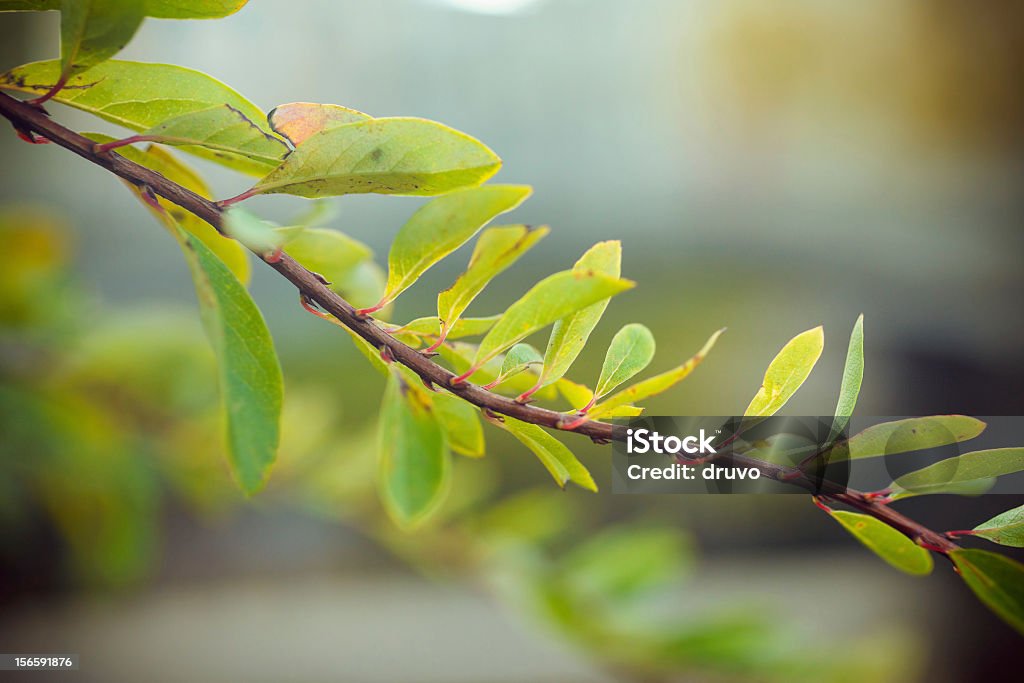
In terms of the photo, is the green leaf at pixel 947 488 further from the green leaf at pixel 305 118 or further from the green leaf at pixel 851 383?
the green leaf at pixel 305 118

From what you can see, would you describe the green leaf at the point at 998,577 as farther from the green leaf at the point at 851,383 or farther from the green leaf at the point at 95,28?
the green leaf at the point at 95,28

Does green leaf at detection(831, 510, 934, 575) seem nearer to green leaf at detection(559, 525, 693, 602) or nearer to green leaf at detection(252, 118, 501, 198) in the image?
green leaf at detection(252, 118, 501, 198)

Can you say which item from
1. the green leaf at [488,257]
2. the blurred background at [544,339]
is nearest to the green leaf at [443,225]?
the green leaf at [488,257]

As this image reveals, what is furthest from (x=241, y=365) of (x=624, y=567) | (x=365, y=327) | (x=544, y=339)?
(x=544, y=339)

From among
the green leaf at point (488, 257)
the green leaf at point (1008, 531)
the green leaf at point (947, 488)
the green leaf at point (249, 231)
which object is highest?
the green leaf at point (249, 231)

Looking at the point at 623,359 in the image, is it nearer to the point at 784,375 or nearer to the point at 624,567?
the point at 784,375

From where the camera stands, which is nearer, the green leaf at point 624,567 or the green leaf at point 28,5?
the green leaf at point 28,5

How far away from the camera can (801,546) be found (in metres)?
0.93

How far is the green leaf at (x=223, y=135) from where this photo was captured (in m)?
0.12

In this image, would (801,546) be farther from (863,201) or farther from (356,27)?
(356,27)

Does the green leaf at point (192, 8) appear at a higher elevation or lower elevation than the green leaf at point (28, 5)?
lower

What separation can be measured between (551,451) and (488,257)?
0.04m

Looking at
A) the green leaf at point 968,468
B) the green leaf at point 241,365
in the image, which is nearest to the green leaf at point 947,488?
the green leaf at point 968,468

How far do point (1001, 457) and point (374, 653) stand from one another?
2.50 ft
